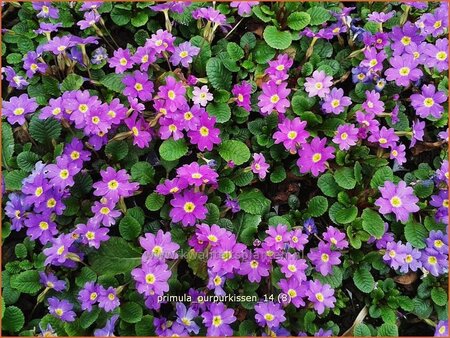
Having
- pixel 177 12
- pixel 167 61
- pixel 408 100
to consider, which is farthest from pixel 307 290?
pixel 177 12

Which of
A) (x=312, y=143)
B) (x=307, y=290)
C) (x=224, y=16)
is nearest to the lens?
(x=307, y=290)

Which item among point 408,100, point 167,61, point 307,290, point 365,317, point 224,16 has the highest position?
point 224,16

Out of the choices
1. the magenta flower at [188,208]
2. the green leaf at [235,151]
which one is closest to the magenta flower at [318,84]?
the green leaf at [235,151]

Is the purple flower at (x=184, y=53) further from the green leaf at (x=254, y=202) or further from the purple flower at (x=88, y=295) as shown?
the purple flower at (x=88, y=295)

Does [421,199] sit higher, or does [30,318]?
[421,199]

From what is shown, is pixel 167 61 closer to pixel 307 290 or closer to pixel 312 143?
pixel 312 143

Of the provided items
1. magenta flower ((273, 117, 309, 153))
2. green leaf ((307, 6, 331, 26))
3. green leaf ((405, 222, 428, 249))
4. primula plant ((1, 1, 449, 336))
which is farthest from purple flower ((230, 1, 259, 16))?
green leaf ((405, 222, 428, 249))

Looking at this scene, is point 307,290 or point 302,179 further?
point 302,179

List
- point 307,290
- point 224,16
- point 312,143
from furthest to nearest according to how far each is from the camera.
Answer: point 224,16 < point 312,143 < point 307,290
